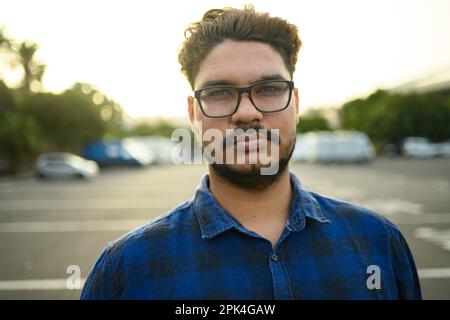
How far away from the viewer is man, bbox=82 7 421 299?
139 cm

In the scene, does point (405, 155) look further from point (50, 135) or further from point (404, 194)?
point (50, 135)

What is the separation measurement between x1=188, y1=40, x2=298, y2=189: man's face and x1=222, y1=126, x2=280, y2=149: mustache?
0.04 feet

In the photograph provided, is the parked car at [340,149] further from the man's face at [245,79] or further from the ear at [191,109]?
the man's face at [245,79]

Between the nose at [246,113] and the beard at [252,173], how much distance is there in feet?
0.13

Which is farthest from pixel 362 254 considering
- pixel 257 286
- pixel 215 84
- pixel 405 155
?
pixel 405 155

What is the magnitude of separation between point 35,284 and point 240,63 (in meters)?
4.95

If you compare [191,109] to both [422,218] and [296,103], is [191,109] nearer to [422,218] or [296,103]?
[296,103]

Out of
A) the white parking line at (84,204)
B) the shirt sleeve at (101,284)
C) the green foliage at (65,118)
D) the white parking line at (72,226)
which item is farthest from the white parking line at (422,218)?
the green foliage at (65,118)

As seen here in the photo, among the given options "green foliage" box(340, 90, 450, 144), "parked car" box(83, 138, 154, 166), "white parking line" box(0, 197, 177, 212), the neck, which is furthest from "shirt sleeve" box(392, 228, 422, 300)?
"parked car" box(83, 138, 154, 166)

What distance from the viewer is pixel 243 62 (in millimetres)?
1498

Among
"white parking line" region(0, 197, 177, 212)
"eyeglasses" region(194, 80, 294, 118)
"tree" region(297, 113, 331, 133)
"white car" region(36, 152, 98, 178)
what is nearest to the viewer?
"eyeglasses" region(194, 80, 294, 118)

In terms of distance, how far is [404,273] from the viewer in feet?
4.95

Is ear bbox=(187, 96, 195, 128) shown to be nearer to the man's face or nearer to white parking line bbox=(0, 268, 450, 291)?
the man's face

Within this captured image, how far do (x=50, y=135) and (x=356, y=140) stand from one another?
2137 cm
